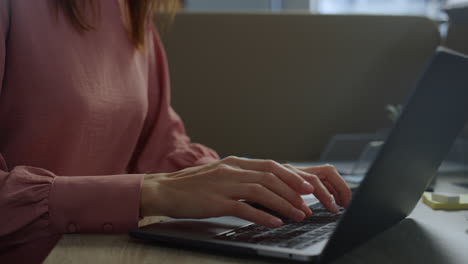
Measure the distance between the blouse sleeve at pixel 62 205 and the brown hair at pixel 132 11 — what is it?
0.33 m

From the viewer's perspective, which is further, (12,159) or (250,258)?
(12,159)

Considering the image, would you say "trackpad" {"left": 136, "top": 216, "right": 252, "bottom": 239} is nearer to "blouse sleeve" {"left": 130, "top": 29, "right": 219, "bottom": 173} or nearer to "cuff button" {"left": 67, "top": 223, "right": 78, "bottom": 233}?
"cuff button" {"left": 67, "top": 223, "right": 78, "bottom": 233}

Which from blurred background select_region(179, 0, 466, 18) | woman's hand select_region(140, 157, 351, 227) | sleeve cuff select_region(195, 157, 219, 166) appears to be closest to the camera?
woman's hand select_region(140, 157, 351, 227)

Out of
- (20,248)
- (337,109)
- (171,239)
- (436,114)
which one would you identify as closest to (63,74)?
(20,248)

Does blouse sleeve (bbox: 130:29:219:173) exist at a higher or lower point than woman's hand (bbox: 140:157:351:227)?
lower

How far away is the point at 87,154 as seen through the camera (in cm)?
89

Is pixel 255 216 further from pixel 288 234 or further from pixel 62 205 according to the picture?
pixel 62 205

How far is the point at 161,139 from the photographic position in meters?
1.05

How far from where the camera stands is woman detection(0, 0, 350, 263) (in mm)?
545

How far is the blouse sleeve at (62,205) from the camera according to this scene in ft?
1.84

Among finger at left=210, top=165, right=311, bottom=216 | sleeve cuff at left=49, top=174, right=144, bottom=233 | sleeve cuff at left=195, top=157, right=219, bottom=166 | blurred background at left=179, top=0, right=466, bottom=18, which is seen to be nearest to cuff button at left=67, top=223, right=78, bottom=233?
sleeve cuff at left=49, top=174, right=144, bottom=233

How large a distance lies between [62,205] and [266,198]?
211 millimetres

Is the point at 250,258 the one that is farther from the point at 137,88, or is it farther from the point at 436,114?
the point at 137,88

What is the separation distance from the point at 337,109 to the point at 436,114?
1023mm
